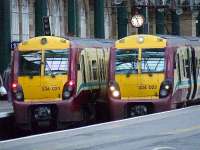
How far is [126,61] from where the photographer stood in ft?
79.2

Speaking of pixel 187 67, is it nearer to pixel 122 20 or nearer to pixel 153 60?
pixel 153 60

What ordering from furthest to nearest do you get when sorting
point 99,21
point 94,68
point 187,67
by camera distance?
point 99,21 < point 187,67 < point 94,68

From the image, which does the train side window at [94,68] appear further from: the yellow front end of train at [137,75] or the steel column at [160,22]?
the steel column at [160,22]

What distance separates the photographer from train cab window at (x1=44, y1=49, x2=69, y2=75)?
75.1 feet

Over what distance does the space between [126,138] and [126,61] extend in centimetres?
1046

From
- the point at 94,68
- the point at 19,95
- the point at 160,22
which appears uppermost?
the point at 160,22

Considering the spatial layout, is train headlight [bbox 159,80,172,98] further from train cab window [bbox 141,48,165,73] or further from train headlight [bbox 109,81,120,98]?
train headlight [bbox 109,81,120,98]

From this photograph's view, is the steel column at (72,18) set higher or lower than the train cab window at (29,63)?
higher

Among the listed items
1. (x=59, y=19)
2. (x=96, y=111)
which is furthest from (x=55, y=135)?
(x=59, y=19)

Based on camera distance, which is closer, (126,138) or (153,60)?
(126,138)

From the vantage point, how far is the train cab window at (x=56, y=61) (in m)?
22.9

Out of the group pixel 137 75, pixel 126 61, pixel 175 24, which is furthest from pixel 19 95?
pixel 175 24

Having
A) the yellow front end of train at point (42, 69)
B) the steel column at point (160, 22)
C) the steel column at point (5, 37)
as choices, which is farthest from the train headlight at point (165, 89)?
the steel column at point (160, 22)

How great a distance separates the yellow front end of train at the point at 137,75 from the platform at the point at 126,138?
22.6ft
